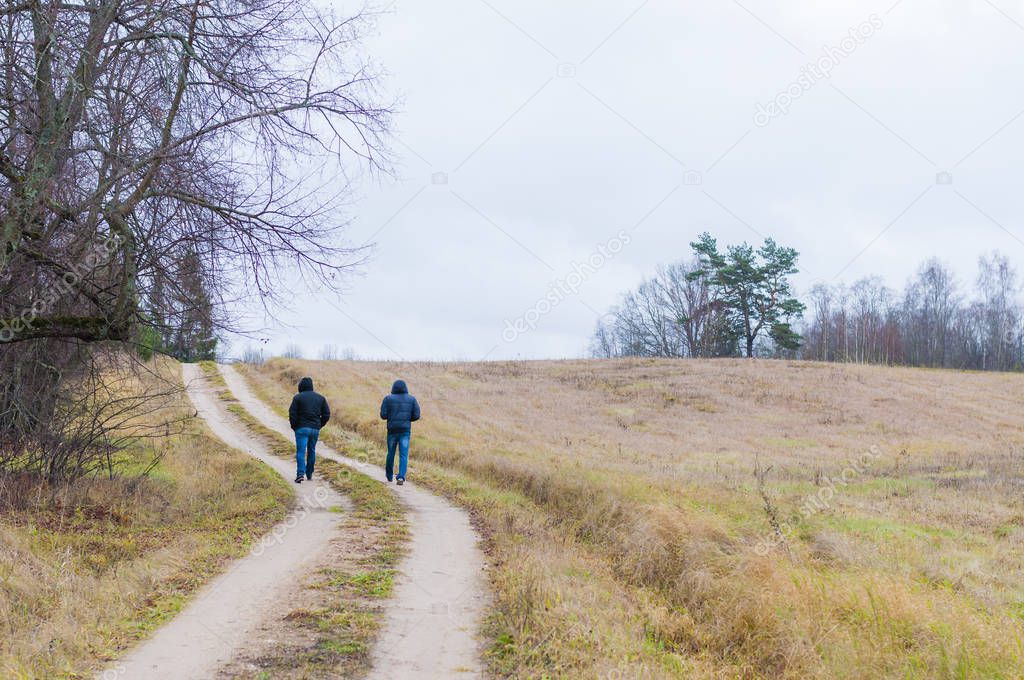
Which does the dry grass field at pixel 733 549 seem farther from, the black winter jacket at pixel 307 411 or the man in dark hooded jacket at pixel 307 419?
the black winter jacket at pixel 307 411

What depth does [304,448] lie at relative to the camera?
14875mm

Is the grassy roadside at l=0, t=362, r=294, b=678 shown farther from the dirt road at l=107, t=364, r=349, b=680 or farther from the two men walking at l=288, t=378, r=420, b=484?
the two men walking at l=288, t=378, r=420, b=484

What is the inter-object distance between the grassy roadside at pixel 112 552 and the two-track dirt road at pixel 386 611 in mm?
315

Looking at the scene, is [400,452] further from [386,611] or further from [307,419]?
[386,611]

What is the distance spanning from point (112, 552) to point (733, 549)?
7.69 metres

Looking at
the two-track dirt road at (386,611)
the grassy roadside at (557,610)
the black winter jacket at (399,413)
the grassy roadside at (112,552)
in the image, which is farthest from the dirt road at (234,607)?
the black winter jacket at (399,413)

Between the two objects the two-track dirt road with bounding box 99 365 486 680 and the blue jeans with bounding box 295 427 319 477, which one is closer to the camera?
the two-track dirt road with bounding box 99 365 486 680

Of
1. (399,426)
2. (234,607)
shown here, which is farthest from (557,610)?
(399,426)

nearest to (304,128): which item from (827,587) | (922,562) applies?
(827,587)

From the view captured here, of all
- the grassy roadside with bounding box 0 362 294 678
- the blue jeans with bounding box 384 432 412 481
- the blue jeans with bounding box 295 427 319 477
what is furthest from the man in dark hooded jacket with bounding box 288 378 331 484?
the blue jeans with bounding box 384 432 412 481

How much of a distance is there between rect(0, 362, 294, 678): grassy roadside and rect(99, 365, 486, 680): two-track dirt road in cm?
31

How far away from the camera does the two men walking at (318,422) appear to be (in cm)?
1426

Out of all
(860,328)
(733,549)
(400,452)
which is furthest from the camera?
(860,328)

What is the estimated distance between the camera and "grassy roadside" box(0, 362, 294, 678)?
559 centimetres
